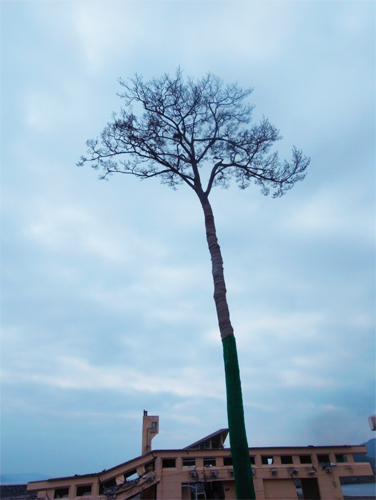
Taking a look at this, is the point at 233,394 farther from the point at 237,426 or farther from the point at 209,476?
the point at 209,476

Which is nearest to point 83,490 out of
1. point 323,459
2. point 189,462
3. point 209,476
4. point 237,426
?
point 189,462

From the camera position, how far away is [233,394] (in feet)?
22.9

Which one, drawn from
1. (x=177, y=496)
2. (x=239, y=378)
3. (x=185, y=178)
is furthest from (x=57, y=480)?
(x=185, y=178)

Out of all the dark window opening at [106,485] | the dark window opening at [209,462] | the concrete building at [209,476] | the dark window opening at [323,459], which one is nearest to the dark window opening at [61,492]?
the concrete building at [209,476]

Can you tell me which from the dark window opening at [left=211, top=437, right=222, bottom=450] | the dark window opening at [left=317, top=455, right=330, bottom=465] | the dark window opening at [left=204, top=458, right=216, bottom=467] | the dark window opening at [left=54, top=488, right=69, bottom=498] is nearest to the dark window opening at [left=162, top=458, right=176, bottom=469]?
the dark window opening at [left=204, top=458, right=216, bottom=467]

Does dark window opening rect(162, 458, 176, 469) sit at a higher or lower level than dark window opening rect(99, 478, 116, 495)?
higher

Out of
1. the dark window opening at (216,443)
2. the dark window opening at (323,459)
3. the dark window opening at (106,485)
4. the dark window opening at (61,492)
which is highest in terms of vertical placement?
the dark window opening at (216,443)

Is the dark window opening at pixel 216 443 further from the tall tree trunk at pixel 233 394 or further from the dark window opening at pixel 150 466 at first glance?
the tall tree trunk at pixel 233 394

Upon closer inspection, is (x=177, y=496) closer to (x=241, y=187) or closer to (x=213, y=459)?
(x=213, y=459)

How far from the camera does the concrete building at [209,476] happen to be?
16.7 m

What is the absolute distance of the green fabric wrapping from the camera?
625cm

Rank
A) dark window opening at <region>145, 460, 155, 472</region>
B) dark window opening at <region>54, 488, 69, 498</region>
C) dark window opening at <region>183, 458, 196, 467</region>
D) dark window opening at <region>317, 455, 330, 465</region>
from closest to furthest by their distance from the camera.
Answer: dark window opening at <region>54, 488, 69, 498</region>, dark window opening at <region>145, 460, 155, 472</region>, dark window opening at <region>183, 458, 196, 467</region>, dark window opening at <region>317, 455, 330, 465</region>

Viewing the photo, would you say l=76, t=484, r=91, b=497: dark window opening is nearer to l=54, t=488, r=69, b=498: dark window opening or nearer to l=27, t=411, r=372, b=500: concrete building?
l=27, t=411, r=372, b=500: concrete building

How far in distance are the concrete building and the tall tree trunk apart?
12825 millimetres
